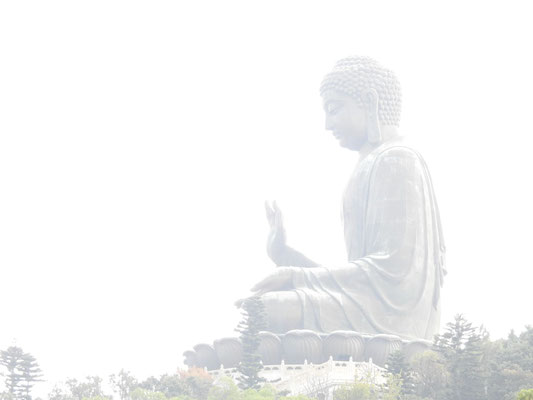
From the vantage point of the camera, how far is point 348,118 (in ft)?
117

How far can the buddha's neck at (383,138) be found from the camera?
3538 centimetres

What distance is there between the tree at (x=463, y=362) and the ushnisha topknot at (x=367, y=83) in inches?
386

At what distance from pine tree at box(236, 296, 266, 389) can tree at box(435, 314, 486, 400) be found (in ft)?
13.2

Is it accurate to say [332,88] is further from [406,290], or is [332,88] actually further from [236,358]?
[236,358]

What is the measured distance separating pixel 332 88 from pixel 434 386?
11.1 metres

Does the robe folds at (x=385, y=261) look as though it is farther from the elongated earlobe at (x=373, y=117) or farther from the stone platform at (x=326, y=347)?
the stone platform at (x=326, y=347)

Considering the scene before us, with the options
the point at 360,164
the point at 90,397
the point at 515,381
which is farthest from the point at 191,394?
the point at 360,164

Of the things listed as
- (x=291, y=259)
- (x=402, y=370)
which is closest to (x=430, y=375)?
(x=402, y=370)

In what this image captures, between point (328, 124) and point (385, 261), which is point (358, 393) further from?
point (328, 124)

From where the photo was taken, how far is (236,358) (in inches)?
1250

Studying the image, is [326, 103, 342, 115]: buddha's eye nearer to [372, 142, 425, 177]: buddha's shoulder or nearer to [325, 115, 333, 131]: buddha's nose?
[325, 115, 333, 131]: buddha's nose

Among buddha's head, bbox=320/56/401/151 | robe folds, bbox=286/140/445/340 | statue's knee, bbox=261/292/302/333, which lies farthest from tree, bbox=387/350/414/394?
buddha's head, bbox=320/56/401/151

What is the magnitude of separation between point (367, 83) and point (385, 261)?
15.2 feet

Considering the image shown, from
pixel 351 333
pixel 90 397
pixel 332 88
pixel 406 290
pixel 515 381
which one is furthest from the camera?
pixel 332 88
